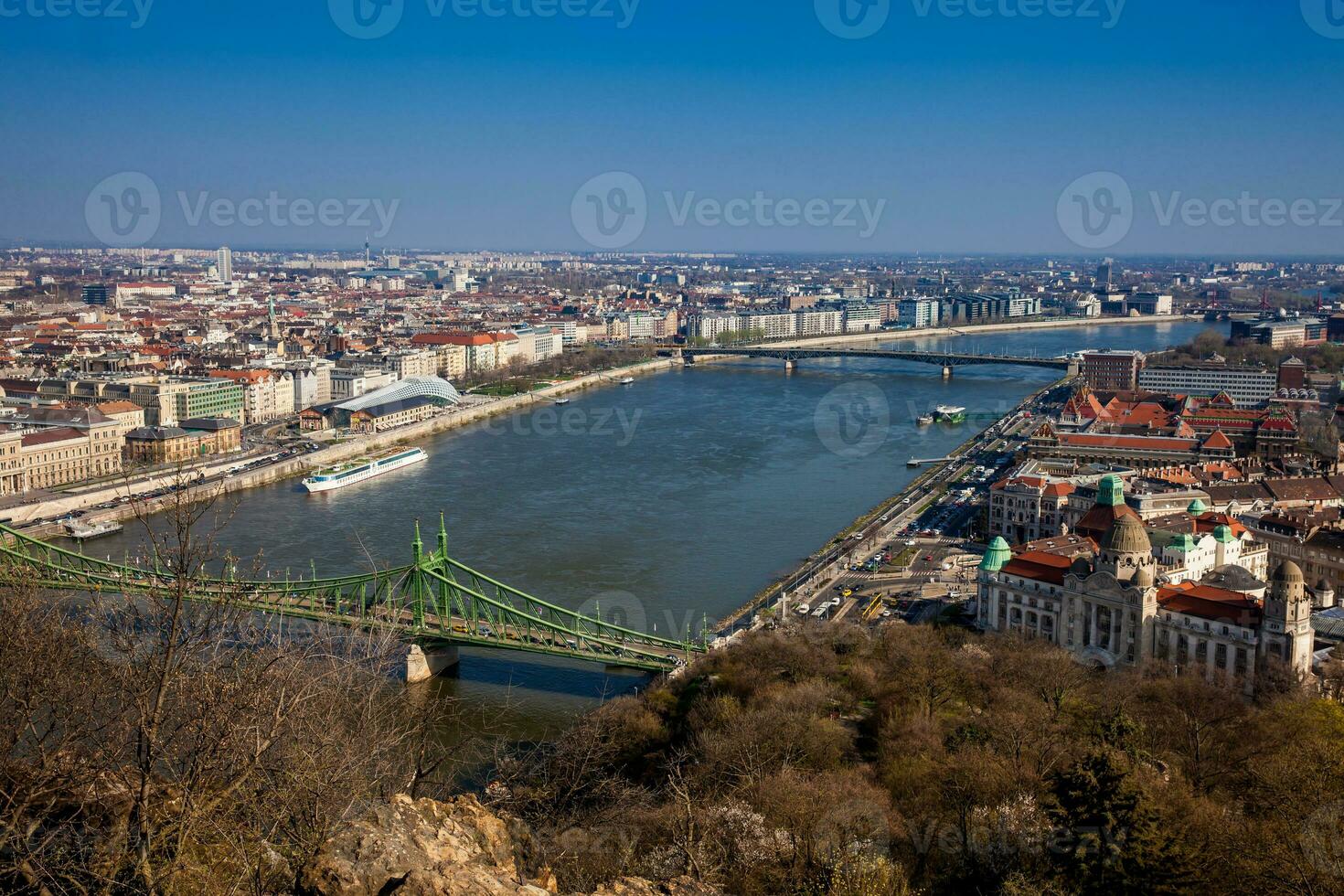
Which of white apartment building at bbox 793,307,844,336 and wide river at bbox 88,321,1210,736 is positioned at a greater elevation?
white apartment building at bbox 793,307,844,336

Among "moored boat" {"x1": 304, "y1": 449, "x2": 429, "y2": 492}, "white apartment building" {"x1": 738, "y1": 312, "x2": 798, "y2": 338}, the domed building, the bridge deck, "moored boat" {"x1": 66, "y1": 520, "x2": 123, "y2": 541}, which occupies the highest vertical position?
"white apartment building" {"x1": 738, "y1": 312, "x2": 798, "y2": 338}

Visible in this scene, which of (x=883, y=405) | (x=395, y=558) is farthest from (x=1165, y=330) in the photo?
(x=395, y=558)

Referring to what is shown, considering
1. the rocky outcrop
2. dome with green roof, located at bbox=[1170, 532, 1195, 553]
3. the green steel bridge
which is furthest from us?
dome with green roof, located at bbox=[1170, 532, 1195, 553]

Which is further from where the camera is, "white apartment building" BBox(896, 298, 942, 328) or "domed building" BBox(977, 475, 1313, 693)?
"white apartment building" BBox(896, 298, 942, 328)

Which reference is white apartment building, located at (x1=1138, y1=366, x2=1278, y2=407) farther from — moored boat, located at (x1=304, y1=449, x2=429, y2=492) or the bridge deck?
moored boat, located at (x1=304, y1=449, x2=429, y2=492)

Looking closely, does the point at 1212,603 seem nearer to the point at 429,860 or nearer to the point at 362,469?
the point at 429,860

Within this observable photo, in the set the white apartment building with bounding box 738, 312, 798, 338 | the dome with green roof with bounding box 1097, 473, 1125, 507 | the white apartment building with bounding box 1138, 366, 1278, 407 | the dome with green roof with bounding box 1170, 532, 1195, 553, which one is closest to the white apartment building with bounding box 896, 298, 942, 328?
the white apartment building with bounding box 738, 312, 798, 338
